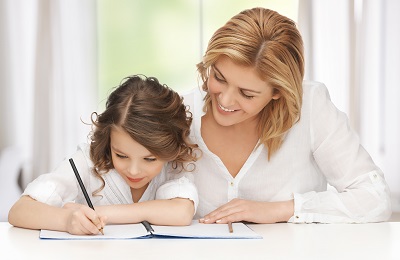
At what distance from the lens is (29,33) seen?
4.66 metres

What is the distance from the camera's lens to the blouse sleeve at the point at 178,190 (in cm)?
189

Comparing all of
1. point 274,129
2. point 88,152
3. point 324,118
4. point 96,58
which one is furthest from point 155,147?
point 96,58

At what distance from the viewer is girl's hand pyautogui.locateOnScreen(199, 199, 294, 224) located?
1879mm

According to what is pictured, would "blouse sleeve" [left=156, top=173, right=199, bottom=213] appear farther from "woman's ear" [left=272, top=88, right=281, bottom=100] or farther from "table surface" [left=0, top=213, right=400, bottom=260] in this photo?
"woman's ear" [left=272, top=88, right=281, bottom=100]

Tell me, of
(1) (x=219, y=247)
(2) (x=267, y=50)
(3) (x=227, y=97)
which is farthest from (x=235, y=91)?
(1) (x=219, y=247)

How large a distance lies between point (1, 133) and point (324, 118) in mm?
3047

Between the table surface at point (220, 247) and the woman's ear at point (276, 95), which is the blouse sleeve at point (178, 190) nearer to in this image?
the table surface at point (220, 247)

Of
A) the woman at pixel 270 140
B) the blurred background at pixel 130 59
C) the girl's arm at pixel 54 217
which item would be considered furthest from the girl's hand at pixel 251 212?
the blurred background at pixel 130 59

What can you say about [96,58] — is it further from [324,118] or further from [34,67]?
[324,118]

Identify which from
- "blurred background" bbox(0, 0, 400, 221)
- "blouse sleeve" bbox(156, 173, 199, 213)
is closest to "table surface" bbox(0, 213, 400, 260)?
"blouse sleeve" bbox(156, 173, 199, 213)

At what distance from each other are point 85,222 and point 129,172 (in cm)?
24

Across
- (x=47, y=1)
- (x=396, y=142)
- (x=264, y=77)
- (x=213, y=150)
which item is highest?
(x=47, y=1)

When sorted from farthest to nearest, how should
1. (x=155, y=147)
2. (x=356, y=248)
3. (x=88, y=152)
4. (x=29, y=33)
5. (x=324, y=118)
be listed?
(x=29, y=33) < (x=324, y=118) < (x=88, y=152) < (x=155, y=147) < (x=356, y=248)

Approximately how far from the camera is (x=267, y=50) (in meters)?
1.88
